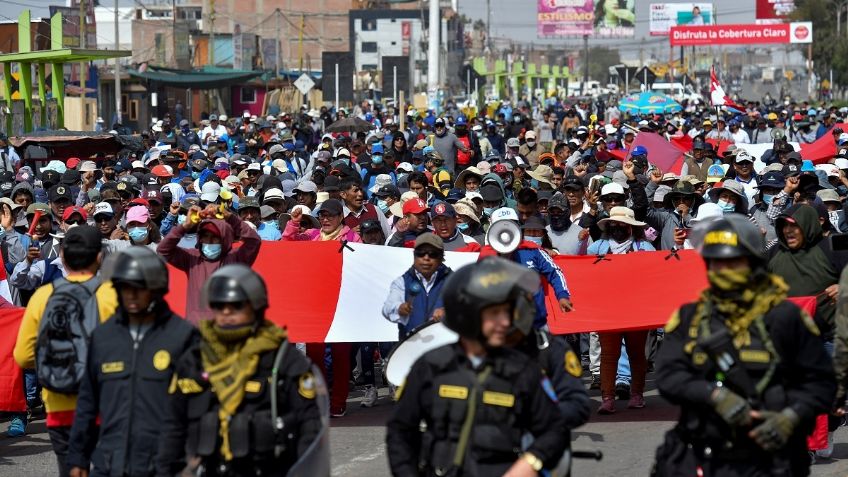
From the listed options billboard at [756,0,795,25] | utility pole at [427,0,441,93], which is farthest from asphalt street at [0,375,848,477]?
billboard at [756,0,795,25]

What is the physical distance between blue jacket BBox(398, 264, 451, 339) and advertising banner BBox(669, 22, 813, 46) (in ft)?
307

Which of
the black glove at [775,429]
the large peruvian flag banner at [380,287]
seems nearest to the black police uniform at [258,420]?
the black glove at [775,429]

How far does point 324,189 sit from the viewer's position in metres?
16.2

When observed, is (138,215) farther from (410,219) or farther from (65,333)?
(65,333)

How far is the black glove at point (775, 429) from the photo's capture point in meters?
5.47

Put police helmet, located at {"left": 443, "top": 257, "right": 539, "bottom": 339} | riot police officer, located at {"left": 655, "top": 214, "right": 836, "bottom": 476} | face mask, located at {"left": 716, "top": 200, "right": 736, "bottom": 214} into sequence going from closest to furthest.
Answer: police helmet, located at {"left": 443, "top": 257, "right": 539, "bottom": 339}, riot police officer, located at {"left": 655, "top": 214, "right": 836, "bottom": 476}, face mask, located at {"left": 716, "top": 200, "right": 736, "bottom": 214}

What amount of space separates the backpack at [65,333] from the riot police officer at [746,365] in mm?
2898

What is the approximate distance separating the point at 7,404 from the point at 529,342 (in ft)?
19.5

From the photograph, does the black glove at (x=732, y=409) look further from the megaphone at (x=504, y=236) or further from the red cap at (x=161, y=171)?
the red cap at (x=161, y=171)

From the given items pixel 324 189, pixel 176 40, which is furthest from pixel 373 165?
pixel 176 40

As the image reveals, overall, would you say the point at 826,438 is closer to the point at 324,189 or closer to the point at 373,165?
the point at 324,189

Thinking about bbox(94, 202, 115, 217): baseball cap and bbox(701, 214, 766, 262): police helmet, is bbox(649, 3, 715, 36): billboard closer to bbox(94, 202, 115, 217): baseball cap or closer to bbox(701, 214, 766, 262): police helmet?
bbox(94, 202, 115, 217): baseball cap

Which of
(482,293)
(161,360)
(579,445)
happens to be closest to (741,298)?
(482,293)

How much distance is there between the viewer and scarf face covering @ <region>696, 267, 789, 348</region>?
5.60 meters
